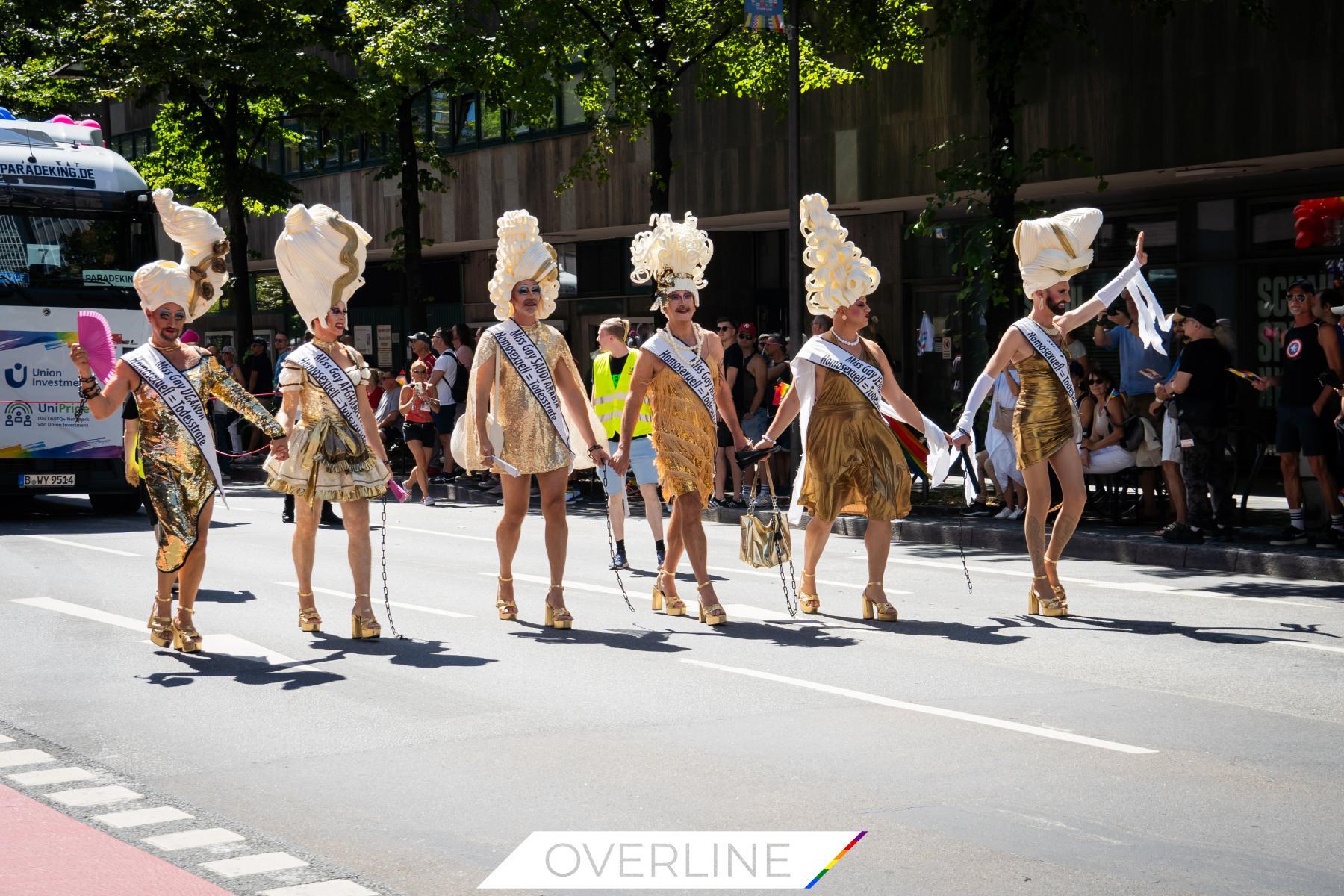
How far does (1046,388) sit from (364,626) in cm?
426

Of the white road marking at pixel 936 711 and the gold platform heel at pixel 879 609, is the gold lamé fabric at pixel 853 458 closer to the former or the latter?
the gold platform heel at pixel 879 609

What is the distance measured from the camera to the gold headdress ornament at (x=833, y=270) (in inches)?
405

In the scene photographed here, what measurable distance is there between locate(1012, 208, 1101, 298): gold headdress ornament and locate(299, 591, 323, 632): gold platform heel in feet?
15.3

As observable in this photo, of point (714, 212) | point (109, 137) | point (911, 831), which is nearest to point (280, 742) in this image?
point (911, 831)

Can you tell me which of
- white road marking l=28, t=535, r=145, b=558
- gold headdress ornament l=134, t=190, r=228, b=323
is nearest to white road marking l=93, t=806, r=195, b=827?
gold headdress ornament l=134, t=190, r=228, b=323

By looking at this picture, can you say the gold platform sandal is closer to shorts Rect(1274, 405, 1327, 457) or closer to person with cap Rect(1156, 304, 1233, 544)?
person with cap Rect(1156, 304, 1233, 544)

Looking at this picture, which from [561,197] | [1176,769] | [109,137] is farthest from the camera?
[109,137]

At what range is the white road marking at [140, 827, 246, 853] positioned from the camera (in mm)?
5617

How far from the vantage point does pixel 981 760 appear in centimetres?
662

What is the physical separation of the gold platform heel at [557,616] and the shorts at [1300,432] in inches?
258

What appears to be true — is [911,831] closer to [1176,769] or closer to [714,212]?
[1176,769]

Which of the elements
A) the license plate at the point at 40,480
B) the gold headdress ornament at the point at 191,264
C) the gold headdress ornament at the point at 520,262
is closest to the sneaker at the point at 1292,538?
the gold headdress ornament at the point at 520,262

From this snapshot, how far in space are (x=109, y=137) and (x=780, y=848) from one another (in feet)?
145

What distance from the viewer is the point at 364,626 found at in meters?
9.77
